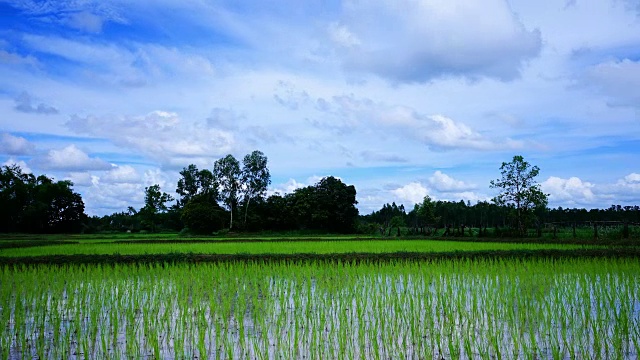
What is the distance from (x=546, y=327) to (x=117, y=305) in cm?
609

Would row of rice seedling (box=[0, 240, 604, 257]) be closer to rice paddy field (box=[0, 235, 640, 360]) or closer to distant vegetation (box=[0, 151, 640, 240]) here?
rice paddy field (box=[0, 235, 640, 360])

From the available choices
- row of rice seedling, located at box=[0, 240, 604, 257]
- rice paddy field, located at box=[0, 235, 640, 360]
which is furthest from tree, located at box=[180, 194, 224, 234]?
rice paddy field, located at box=[0, 235, 640, 360]

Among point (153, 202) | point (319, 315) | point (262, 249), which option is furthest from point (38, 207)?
point (319, 315)

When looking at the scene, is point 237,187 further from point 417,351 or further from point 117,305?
point 417,351

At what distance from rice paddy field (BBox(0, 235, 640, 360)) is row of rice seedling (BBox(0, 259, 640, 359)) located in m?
0.03

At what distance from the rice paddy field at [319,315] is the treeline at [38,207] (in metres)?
43.6

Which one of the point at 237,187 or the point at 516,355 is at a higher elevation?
the point at 237,187

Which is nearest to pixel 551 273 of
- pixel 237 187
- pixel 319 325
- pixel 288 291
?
pixel 288 291

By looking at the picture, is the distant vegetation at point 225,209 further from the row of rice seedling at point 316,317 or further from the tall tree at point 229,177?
the row of rice seedling at point 316,317

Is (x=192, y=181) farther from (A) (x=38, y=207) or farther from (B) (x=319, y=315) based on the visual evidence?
(B) (x=319, y=315)

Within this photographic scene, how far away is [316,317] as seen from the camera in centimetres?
632

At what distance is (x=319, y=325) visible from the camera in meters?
5.95

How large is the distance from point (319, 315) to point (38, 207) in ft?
163

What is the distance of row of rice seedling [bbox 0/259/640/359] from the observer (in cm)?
496
